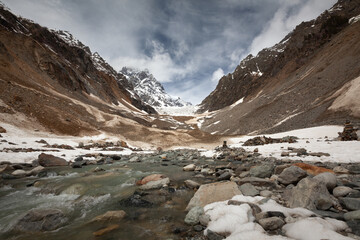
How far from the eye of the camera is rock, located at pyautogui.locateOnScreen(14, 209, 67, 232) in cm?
485

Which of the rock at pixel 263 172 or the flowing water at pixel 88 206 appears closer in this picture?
the flowing water at pixel 88 206

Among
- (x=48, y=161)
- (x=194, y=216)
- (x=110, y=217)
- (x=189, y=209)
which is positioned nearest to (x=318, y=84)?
(x=189, y=209)

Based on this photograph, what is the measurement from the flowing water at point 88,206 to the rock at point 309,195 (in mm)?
3393

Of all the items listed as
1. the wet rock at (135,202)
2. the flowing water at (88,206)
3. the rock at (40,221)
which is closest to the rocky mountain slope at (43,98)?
the flowing water at (88,206)

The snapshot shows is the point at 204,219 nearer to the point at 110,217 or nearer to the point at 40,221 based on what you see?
the point at 110,217

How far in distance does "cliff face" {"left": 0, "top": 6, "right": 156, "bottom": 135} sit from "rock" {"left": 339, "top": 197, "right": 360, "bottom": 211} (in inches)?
1442

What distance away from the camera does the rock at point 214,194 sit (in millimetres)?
5539

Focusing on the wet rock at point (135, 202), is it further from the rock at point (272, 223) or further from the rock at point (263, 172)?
the rock at point (263, 172)

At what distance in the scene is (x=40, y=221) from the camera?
5000mm

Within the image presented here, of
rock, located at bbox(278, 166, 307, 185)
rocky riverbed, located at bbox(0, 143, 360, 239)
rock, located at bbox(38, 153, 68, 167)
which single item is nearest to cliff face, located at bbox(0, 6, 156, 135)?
rock, located at bbox(38, 153, 68, 167)

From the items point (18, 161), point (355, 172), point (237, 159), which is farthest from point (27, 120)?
point (355, 172)

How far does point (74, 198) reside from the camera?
740 centimetres

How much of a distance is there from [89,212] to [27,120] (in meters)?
30.9

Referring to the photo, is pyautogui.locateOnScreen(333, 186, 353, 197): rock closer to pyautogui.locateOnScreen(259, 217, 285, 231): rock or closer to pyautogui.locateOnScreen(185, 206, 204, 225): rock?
pyautogui.locateOnScreen(259, 217, 285, 231): rock
